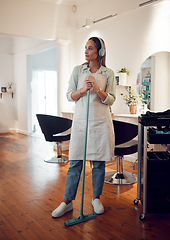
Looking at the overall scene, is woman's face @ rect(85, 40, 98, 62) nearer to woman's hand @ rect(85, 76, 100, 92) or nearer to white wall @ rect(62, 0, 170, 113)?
woman's hand @ rect(85, 76, 100, 92)

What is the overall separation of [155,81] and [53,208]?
8.43ft

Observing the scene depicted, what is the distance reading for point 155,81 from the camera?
4.14 meters

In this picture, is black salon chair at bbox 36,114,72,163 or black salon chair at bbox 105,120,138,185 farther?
black salon chair at bbox 36,114,72,163

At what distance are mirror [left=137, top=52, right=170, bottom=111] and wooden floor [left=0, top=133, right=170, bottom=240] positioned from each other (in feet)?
3.58

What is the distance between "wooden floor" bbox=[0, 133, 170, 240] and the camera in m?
2.03

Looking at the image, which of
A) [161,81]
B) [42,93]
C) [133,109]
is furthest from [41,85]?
[161,81]

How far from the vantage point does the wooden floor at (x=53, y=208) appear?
203cm

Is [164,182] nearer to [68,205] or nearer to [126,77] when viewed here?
[68,205]

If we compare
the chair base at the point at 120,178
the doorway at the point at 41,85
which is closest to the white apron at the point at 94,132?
the chair base at the point at 120,178

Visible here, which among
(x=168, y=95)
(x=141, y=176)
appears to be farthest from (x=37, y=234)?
(x=168, y=95)

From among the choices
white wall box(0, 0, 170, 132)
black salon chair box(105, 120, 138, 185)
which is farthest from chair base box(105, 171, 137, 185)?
white wall box(0, 0, 170, 132)

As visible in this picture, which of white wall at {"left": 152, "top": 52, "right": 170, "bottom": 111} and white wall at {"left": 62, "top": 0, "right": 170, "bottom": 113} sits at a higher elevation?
white wall at {"left": 62, "top": 0, "right": 170, "bottom": 113}

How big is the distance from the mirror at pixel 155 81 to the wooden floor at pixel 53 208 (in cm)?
109

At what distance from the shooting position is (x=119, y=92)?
4.84 m
